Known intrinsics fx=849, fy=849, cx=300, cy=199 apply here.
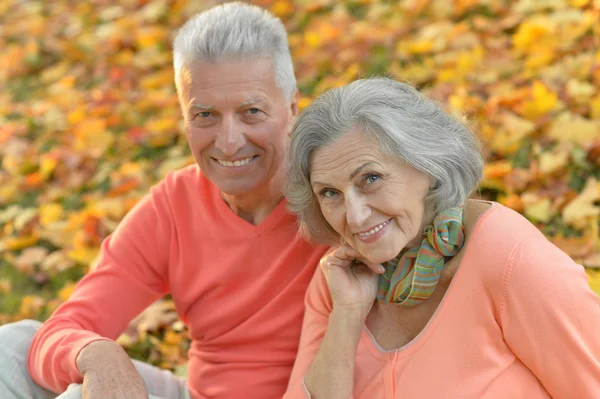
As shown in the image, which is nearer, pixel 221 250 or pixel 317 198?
pixel 317 198

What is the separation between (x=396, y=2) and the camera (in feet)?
18.7

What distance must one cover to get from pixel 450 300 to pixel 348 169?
1.40 ft

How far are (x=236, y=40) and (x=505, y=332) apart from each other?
115 cm

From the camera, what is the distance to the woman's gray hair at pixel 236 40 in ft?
8.30

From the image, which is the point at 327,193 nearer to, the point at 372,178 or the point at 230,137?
the point at 372,178

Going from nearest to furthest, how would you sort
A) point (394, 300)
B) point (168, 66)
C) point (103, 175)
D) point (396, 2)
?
point (394, 300) < point (103, 175) < point (396, 2) < point (168, 66)

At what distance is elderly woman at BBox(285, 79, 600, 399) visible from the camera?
2.02 meters

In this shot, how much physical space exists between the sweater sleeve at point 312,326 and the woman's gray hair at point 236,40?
0.61m

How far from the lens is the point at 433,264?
2.17 m

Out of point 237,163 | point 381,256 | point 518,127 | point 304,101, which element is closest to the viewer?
point 381,256

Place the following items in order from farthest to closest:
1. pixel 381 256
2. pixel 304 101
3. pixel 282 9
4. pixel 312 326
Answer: pixel 282 9 → pixel 304 101 → pixel 312 326 → pixel 381 256

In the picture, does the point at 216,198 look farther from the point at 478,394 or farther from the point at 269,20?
the point at 478,394

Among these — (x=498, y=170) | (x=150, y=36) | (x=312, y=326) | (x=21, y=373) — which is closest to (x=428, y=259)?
(x=312, y=326)

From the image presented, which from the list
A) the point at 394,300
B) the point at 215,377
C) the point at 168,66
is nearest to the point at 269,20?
the point at 394,300
